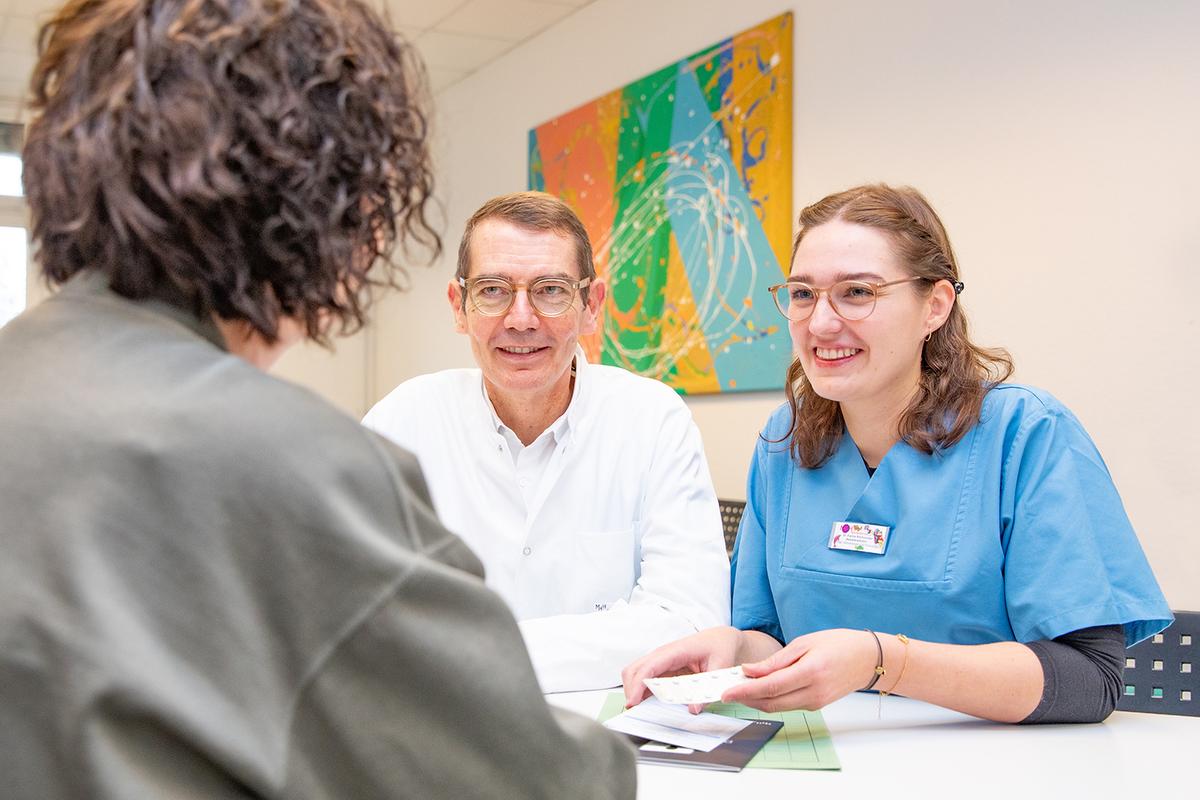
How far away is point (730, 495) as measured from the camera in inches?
146

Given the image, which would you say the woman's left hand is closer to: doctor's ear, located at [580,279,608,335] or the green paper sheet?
the green paper sheet

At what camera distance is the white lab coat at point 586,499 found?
1.82 metres

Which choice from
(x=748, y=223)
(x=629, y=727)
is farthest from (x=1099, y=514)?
(x=748, y=223)

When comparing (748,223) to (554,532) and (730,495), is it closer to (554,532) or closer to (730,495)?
(730,495)

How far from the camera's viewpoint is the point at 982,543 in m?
1.46

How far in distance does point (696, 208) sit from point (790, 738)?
2.80m

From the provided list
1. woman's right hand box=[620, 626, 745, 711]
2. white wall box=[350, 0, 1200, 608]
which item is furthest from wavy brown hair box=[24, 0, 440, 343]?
white wall box=[350, 0, 1200, 608]

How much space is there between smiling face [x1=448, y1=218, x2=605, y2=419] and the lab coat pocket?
0.29m

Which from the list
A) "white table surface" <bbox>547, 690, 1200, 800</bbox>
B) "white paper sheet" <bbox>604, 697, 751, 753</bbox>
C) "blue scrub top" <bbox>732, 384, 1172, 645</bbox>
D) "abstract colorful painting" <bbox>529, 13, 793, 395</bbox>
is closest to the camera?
"white table surface" <bbox>547, 690, 1200, 800</bbox>

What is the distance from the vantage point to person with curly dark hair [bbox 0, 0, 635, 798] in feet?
1.81

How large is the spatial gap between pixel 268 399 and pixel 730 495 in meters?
3.17

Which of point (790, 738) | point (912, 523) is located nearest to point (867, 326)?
point (912, 523)

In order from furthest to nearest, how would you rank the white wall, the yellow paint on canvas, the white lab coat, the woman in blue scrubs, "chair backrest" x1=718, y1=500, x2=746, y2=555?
the yellow paint on canvas → "chair backrest" x1=718, y1=500, x2=746, y2=555 → the white wall → the white lab coat → the woman in blue scrubs

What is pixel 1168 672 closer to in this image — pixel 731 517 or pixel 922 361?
pixel 922 361
